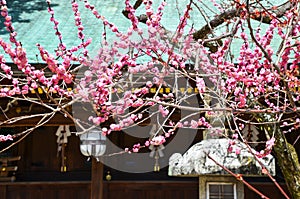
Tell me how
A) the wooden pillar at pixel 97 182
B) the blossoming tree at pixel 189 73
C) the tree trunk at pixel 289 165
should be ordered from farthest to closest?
the wooden pillar at pixel 97 182, the tree trunk at pixel 289 165, the blossoming tree at pixel 189 73

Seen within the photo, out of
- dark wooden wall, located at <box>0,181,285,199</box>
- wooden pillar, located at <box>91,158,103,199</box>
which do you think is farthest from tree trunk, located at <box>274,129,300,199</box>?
dark wooden wall, located at <box>0,181,285,199</box>

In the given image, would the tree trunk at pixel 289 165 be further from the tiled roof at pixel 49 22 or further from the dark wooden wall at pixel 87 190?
the dark wooden wall at pixel 87 190

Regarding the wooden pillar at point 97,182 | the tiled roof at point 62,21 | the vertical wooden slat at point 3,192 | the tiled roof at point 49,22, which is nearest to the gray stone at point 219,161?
the tiled roof at point 62,21

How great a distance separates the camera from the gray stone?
2.98 meters

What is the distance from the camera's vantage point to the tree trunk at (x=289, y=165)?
116 inches

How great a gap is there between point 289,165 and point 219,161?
0.52 meters

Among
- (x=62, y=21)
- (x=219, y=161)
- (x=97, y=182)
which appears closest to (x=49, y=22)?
(x=62, y=21)

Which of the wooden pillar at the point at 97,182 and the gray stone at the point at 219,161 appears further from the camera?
the wooden pillar at the point at 97,182

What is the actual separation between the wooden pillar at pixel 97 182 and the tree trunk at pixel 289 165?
2716mm

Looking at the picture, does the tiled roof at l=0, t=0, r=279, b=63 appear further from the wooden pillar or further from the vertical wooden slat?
the vertical wooden slat

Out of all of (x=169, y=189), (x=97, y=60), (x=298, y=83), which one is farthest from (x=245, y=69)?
(x=169, y=189)

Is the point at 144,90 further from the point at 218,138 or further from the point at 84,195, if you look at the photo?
the point at 84,195

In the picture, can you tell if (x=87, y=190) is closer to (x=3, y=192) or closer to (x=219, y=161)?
(x=3, y=192)

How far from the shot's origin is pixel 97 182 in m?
5.20
